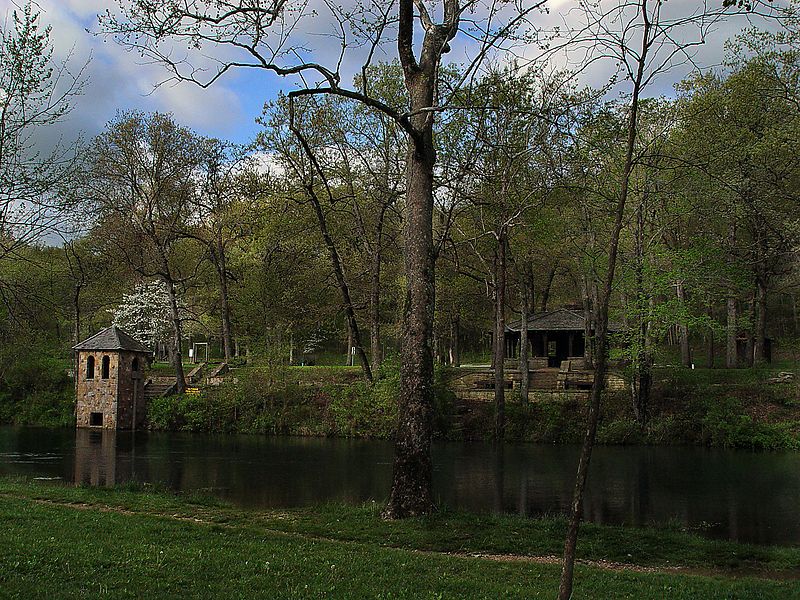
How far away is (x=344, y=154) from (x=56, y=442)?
15619mm

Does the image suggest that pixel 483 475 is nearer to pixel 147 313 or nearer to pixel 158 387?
pixel 158 387

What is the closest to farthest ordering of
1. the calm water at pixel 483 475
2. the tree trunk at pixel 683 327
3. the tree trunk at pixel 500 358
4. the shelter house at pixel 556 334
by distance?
the calm water at pixel 483 475, the tree trunk at pixel 683 327, the tree trunk at pixel 500 358, the shelter house at pixel 556 334

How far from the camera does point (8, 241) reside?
49.0ft

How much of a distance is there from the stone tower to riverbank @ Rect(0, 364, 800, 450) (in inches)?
47.1

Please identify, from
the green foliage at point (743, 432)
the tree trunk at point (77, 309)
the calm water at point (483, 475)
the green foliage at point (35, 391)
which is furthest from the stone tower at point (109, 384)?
the green foliage at point (743, 432)

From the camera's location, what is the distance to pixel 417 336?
12.1 m

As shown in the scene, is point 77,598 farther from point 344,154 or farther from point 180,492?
point 344,154

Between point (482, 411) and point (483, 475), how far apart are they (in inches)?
440

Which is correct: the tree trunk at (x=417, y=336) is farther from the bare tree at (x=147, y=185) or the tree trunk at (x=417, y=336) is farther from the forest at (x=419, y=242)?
the bare tree at (x=147, y=185)

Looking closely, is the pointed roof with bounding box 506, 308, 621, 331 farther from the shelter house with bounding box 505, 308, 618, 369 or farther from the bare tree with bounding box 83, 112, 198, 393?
the bare tree with bounding box 83, 112, 198, 393

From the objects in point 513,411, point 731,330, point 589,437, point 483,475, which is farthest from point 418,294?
point 731,330

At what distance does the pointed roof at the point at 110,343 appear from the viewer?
34097 mm

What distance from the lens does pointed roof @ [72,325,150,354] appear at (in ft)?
112

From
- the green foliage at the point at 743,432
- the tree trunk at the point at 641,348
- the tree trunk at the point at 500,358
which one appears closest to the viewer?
the green foliage at the point at 743,432
